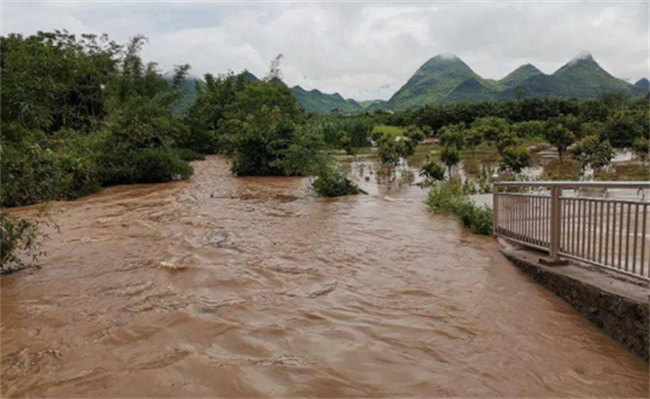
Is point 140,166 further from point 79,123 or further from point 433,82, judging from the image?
point 433,82

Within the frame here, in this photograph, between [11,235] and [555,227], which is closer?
[555,227]

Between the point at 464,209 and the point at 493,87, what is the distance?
387 ft

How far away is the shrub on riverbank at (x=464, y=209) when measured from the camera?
22.5ft

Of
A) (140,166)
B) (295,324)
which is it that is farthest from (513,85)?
(295,324)

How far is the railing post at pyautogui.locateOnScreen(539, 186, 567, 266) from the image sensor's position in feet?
14.5

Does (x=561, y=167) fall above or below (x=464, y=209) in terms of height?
below

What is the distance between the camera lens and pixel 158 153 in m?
15.0

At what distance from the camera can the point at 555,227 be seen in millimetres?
4461

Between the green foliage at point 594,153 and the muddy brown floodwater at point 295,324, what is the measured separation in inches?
530

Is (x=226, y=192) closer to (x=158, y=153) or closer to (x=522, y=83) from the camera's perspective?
(x=158, y=153)

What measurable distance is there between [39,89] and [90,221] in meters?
4.33

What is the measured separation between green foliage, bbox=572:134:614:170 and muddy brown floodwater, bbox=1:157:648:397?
13.5 metres

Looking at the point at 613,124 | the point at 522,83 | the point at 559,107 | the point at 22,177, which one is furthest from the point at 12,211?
the point at 522,83

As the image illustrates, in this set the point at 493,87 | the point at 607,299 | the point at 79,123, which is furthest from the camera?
the point at 493,87
